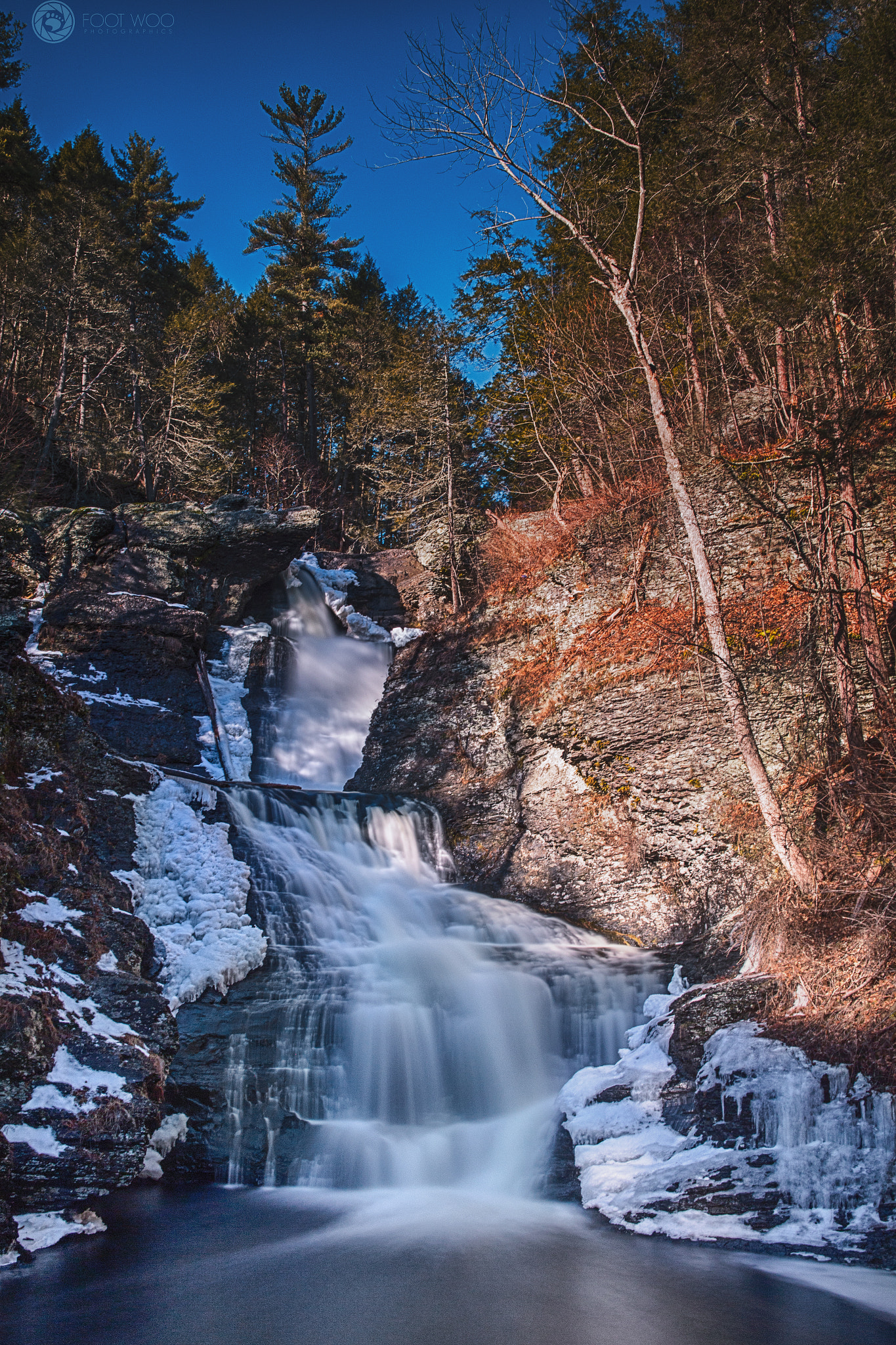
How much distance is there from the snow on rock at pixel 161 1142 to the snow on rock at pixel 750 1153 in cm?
362

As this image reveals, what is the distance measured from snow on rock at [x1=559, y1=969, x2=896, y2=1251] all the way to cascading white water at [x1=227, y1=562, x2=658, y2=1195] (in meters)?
0.94

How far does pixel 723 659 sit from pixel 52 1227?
24.8 feet

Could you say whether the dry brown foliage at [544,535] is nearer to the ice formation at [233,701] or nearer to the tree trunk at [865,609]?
the tree trunk at [865,609]

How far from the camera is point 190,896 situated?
880cm

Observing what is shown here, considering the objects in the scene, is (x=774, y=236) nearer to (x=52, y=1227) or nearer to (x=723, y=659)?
(x=723, y=659)

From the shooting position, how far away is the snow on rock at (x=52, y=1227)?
5.02 m

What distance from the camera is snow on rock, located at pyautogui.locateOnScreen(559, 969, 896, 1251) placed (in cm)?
504

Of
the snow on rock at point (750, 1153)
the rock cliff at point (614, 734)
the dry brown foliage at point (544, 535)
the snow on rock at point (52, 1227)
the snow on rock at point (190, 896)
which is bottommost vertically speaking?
the snow on rock at point (52, 1227)

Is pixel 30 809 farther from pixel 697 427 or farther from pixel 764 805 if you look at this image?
pixel 697 427

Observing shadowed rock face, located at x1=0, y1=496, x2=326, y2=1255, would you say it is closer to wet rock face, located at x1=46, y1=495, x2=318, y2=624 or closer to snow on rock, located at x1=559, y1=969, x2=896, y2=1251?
wet rock face, located at x1=46, y1=495, x2=318, y2=624

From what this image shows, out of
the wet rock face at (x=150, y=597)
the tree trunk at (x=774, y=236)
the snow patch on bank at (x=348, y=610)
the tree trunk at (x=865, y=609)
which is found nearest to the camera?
the tree trunk at (x=865, y=609)

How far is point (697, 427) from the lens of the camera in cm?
1332

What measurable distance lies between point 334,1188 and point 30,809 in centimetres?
498

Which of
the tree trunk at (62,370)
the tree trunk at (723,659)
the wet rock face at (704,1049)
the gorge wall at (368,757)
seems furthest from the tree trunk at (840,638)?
the tree trunk at (62,370)
